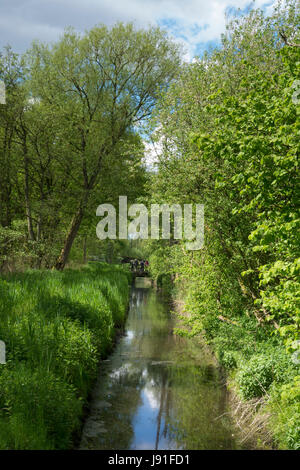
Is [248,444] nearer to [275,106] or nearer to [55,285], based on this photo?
[275,106]

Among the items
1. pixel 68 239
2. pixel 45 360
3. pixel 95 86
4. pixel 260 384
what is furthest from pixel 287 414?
pixel 95 86

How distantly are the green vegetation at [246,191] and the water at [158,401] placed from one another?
804mm

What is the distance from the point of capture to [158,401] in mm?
8031

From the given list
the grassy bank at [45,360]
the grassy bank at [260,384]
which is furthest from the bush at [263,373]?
the grassy bank at [45,360]

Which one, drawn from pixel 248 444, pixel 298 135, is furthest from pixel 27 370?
pixel 298 135

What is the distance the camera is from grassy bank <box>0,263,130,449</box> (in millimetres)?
4641

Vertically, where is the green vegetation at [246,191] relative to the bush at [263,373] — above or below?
above

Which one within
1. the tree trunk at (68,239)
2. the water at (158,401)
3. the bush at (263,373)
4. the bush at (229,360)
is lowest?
the water at (158,401)

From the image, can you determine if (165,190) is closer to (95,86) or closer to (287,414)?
(287,414)

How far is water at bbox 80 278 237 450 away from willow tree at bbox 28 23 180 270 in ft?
32.5

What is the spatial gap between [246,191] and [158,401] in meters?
5.28

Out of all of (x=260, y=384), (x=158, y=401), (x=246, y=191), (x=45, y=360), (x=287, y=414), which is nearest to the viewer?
(x=246, y=191)

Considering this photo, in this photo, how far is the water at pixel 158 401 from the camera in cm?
622

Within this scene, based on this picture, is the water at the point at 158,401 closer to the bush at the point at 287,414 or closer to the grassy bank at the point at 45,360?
the grassy bank at the point at 45,360
